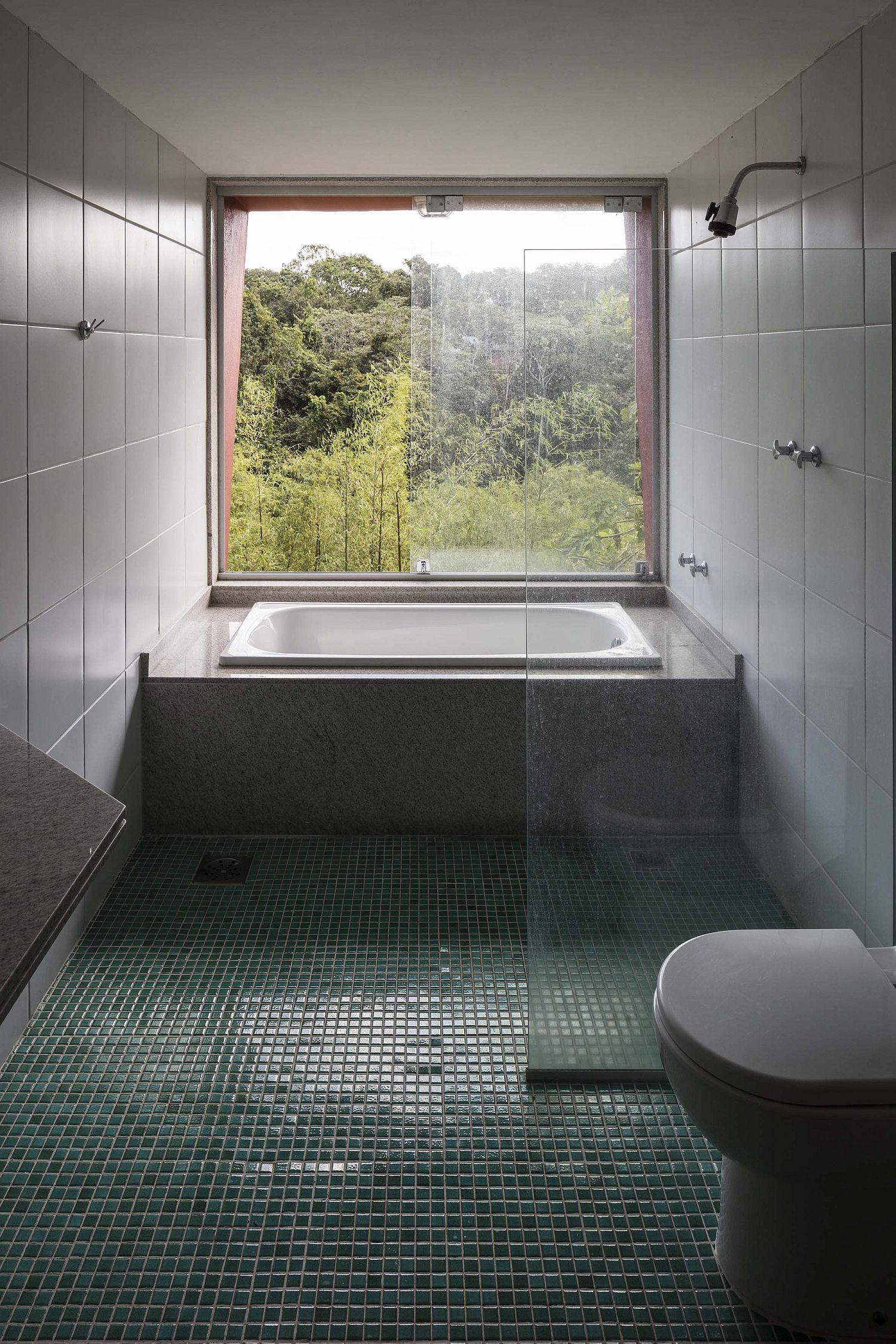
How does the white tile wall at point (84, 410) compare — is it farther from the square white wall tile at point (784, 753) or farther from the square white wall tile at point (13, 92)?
the square white wall tile at point (784, 753)

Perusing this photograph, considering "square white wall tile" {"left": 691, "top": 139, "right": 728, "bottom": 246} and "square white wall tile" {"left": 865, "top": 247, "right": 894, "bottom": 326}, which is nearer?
"square white wall tile" {"left": 865, "top": 247, "right": 894, "bottom": 326}

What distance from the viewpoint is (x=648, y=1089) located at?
2338mm

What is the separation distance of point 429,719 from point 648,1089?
1.50m

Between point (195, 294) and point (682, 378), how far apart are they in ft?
8.30

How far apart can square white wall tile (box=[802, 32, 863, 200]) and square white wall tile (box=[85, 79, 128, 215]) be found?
178cm

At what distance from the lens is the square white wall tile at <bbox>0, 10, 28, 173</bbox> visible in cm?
237

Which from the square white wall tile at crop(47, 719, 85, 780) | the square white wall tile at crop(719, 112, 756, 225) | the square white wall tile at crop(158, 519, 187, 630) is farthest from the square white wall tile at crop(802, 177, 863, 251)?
the square white wall tile at crop(158, 519, 187, 630)

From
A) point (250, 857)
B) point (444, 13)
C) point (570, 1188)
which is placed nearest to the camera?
point (570, 1188)

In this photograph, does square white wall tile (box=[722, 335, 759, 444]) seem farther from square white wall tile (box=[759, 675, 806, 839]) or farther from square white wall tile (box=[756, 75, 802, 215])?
square white wall tile (box=[756, 75, 802, 215])

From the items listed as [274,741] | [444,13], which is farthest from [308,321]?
[444,13]

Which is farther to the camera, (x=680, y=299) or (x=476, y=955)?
(x=476, y=955)

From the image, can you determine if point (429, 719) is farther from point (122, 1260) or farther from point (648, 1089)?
point (122, 1260)

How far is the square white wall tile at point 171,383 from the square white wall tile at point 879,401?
96.3 inches

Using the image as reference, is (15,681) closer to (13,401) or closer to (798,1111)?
(13,401)
